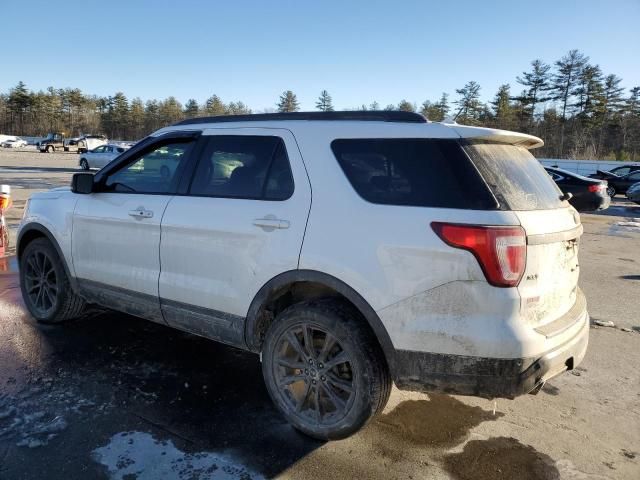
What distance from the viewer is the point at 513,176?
279 cm

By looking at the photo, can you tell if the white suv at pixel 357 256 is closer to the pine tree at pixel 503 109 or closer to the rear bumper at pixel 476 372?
the rear bumper at pixel 476 372

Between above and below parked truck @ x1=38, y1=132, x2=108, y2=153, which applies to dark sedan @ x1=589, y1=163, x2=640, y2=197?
below

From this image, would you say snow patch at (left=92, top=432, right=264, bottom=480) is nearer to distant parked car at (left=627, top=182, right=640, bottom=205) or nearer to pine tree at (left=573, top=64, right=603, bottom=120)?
distant parked car at (left=627, top=182, right=640, bottom=205)

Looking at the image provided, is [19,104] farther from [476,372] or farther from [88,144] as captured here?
[476,372]

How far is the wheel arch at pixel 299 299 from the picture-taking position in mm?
2709

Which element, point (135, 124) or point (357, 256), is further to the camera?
point (135, 124)

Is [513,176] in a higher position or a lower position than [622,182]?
higher

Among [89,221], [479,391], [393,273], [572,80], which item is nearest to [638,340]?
[479,391]

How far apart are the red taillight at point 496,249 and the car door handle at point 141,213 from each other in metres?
2.29

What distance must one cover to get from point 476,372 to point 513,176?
1.09 m

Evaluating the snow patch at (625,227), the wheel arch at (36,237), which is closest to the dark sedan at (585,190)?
the snow patch at (625,227)

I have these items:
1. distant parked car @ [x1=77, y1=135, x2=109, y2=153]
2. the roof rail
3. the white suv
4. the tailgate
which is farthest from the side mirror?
distant parked car @ [x1=77, y1=135, x2=109, y2=153]

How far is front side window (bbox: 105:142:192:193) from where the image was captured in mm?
3772

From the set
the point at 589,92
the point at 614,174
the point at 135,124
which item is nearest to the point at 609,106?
the point at 589,92
